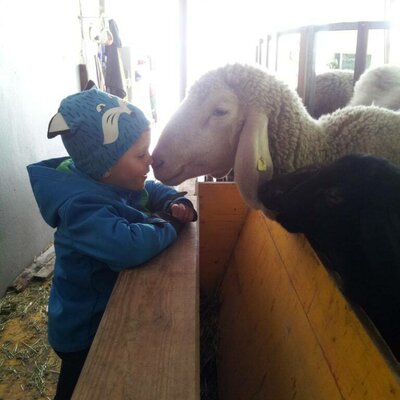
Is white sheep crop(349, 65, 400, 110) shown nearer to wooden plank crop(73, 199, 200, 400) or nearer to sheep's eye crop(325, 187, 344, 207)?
sheep's eye crop(325, 187, 344, 207)

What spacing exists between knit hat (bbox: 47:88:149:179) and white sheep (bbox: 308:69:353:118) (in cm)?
221

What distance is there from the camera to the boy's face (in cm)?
124

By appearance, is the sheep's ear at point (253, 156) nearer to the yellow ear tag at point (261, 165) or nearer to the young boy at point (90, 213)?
the yellow ear tag at point (261, 165)

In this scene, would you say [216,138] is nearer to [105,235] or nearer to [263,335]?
[105,235]

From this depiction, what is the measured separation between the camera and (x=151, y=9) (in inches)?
378

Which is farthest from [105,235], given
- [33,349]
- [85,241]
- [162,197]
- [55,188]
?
[33,349]

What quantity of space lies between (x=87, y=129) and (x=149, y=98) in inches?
351

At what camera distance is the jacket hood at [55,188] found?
1.10m

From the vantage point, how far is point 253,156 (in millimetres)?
1408

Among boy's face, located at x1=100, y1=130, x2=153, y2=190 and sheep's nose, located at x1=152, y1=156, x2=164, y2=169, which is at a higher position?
boy's face, located at x1=100, y1=130, x2=153, y2=190

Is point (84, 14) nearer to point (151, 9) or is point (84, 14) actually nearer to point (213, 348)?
point (213, 348)

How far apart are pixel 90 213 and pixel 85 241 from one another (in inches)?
3.3

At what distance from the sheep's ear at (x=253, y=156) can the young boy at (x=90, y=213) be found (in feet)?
1.25

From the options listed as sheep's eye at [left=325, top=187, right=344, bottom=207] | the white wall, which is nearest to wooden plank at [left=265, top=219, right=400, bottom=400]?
sheep's eye at [left=325, top=187, right=344, bottom=207]
